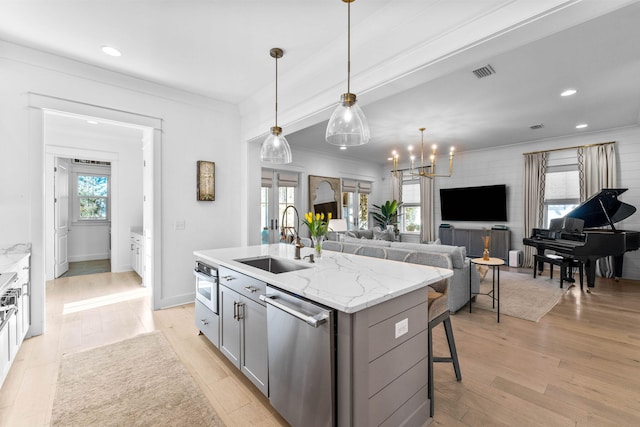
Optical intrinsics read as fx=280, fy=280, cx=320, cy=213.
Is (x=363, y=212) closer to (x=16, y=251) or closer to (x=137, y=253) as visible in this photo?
(x=137, y=253)

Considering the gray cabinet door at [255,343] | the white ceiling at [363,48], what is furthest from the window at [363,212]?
the gray cabinet door at [255,343]

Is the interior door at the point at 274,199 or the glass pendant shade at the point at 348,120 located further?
the interior door at the point at 274,199

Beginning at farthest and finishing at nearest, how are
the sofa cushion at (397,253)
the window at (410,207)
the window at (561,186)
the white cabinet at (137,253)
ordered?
the window at (410,207) < the window at (561,186) < the white cabinet at (137,253) < the sofa cushion at (397,253)

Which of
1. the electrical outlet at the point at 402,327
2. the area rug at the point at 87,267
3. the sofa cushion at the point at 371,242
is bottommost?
the area rug at the point at 87,267

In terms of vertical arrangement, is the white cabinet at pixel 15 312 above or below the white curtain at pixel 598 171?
below

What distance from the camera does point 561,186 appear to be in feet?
20.0

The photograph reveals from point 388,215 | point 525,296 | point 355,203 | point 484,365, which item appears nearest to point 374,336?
point 484,365

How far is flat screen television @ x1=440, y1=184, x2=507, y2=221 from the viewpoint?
265 inches

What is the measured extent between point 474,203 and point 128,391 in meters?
7.55

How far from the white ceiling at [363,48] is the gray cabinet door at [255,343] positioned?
212 centimetres

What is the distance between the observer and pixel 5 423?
5.70 ft

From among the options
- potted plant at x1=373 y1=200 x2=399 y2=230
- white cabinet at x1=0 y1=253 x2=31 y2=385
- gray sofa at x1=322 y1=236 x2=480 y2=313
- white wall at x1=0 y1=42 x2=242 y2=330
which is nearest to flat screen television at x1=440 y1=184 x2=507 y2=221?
potted plant at x1=373 y1=200 x2=399 y2=230

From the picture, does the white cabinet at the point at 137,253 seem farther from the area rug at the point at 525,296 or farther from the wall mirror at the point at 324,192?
the area rug at the point at 525,296

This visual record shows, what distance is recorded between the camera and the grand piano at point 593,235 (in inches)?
165
